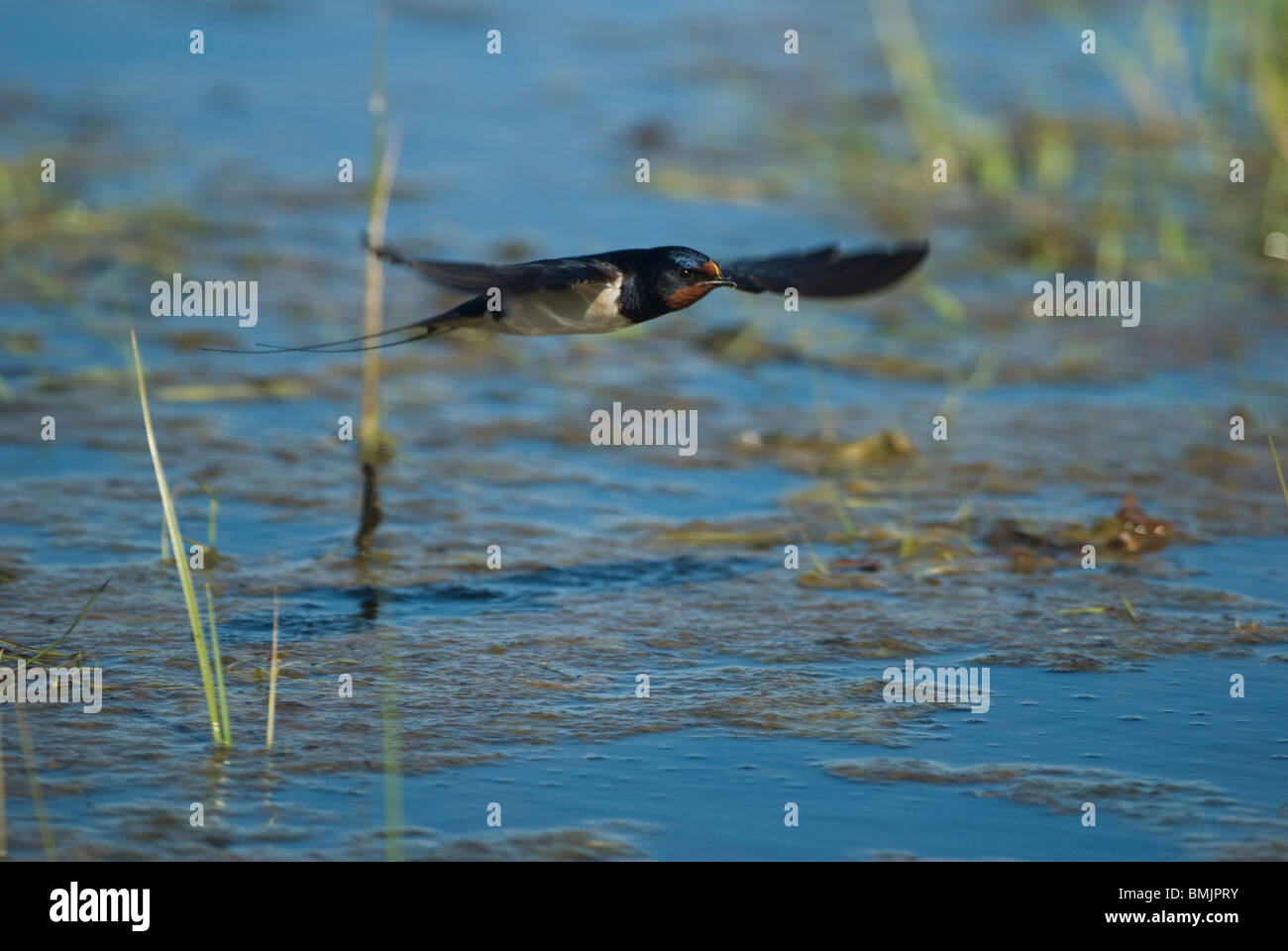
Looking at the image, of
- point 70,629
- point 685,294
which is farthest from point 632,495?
point 70,629

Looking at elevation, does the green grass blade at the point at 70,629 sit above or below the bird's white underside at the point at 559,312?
below

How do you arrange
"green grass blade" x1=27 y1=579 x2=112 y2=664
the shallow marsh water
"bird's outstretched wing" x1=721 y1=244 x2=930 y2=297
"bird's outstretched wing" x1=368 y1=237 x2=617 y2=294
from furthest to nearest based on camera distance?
"bird's outstretched wing" x1=721 y1=244 x2=930 y2=297 → "green grass blade" x1=27 y1=579 x2=112 y2=664 → "bird's outstretched wing" x1=368 y1=237 x2=617 y2=294 → the shallow marsh water

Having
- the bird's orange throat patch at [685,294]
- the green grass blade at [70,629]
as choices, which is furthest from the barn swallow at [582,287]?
the green grass blade at [70,629]

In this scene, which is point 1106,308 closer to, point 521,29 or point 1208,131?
point 1208,131

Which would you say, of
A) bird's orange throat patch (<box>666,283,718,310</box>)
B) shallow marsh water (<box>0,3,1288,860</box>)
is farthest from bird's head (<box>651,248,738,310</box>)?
shallow marsh water (<box>0,3,1288,860</box>)

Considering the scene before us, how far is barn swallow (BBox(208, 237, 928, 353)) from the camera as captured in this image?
4270mm

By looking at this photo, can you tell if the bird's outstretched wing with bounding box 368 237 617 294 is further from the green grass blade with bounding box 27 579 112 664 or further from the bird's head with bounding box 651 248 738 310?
the green grass blade with bounding box 27 579 112 664

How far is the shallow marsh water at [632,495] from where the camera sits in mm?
3936

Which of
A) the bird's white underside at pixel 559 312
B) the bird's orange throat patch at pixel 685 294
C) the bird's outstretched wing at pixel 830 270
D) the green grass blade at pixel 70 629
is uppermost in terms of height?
the bird's outstretched wing at pixel 830 270

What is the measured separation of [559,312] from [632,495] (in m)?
1.64

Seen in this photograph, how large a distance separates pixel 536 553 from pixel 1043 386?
8.49ft

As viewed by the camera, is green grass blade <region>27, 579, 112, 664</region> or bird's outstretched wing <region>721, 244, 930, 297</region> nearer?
green grass blade <region>27, 579, 112, 664</region>

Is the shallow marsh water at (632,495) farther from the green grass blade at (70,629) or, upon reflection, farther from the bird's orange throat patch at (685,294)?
the bird's orange throat patch at (685,294)

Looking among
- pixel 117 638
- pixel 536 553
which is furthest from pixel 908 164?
pixel 117 638
